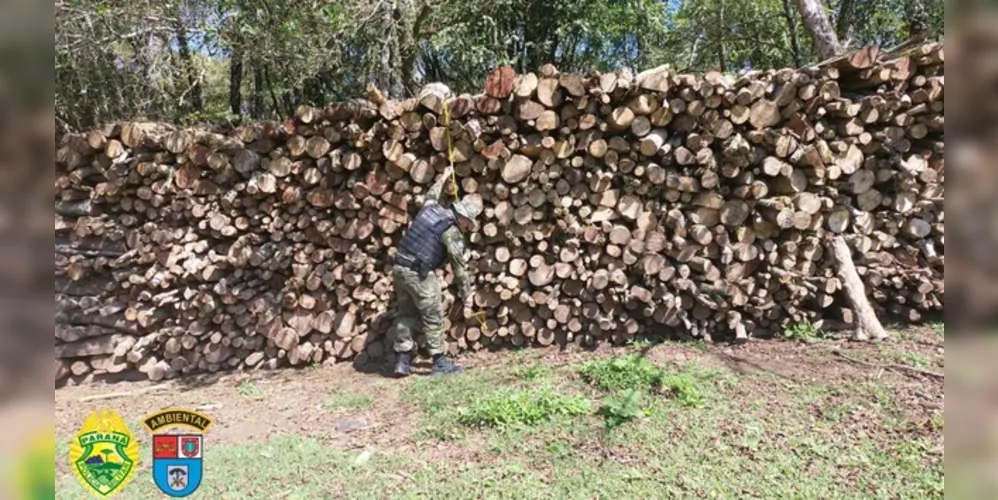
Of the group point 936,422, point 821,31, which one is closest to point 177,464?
point 936,422

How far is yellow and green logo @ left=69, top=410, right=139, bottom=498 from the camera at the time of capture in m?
2.75

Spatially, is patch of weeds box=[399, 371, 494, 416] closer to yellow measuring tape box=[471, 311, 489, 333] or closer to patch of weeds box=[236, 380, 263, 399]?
yellow measuring tape box=[471, 311, 489, 333]

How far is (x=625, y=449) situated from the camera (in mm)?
3000

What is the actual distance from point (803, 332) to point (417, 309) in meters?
3.07

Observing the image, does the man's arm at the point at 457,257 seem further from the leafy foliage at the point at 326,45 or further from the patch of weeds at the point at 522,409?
the leafy foliage at the point at 326,45

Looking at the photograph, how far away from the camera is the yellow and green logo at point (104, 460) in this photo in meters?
2.75

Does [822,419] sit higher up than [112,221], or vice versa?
[112,221]

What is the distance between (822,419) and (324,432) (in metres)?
3.04

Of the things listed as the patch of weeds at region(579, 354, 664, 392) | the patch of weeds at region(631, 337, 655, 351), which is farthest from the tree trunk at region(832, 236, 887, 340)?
the patch of weeds at region(579, 354, 664, 392)

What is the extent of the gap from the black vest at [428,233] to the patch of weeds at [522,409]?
1209 mm

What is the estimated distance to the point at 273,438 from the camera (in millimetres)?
3504

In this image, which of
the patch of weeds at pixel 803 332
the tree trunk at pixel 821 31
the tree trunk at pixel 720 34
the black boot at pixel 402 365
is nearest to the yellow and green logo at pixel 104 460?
the black boot at pixel 402 365
